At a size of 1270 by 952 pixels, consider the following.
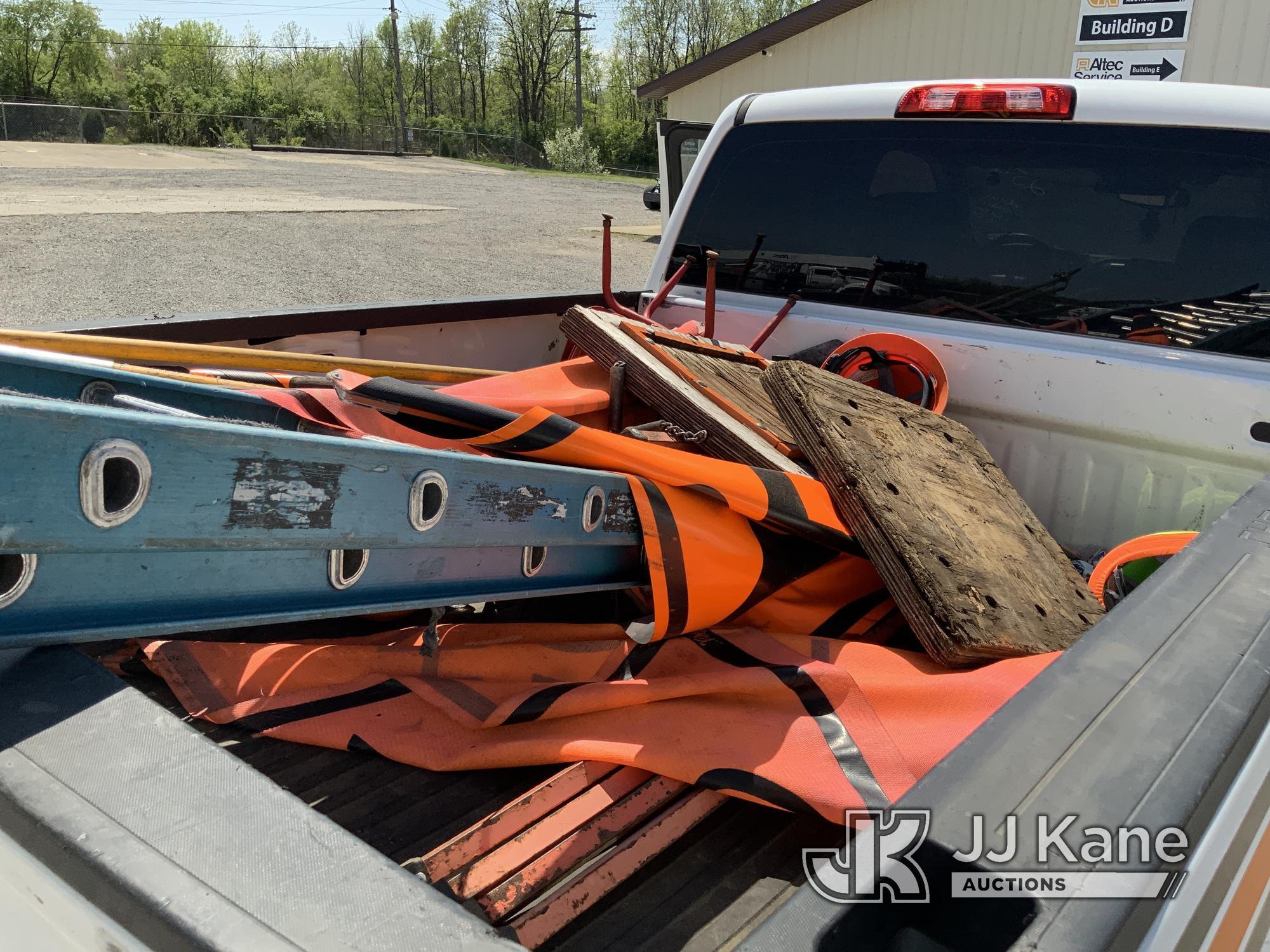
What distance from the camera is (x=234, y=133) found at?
160ft

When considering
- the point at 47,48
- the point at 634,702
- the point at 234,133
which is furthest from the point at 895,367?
the point at 47,48

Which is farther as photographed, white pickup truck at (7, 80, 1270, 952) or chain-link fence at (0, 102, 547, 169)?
chain-link fence at (0, 102, 547, 169)

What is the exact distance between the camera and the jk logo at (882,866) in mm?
822

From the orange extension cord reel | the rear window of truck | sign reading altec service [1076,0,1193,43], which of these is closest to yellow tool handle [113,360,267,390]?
the orange extension cord reel

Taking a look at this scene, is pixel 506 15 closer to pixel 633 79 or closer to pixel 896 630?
pixel 633 79

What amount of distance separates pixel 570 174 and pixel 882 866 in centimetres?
4117

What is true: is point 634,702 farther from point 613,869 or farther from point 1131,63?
point 1131,63

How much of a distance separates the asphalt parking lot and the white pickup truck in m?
4.63

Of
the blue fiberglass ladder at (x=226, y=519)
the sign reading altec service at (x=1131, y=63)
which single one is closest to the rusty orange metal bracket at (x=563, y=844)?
the blue fiberglass ladder at (x=226, y=519)

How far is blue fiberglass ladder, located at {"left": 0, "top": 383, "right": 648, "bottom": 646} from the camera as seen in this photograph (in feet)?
3.04

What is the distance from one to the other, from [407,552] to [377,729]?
528mm

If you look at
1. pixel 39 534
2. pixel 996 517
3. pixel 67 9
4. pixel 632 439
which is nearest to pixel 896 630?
pixel 996 517

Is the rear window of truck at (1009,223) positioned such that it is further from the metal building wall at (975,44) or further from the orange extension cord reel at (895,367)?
the metal building wall at (975,44)

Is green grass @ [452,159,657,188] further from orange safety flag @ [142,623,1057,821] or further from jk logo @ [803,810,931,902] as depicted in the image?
jk logo @ [803,810,931,902]
